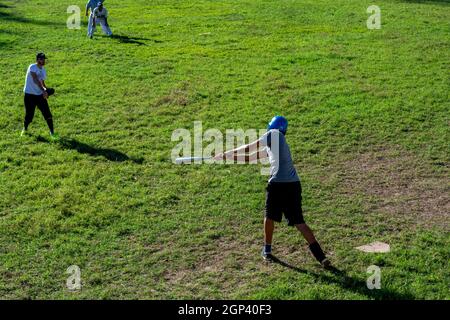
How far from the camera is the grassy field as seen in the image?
9.05m

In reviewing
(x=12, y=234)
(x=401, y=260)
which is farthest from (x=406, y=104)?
(x=12, y=234)

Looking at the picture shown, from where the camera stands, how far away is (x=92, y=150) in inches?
544

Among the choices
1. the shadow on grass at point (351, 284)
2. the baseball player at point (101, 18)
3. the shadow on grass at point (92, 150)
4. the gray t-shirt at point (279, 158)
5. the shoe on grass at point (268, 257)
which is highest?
the baseball player at point (101, 18)

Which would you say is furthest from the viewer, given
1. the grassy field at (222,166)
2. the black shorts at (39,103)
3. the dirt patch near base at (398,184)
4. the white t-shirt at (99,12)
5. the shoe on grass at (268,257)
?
the white t-shirt at (99,12)

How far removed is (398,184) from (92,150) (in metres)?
6.25

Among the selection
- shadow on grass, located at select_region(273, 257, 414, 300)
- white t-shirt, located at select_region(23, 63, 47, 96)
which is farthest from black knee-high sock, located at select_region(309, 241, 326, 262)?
white t-shirt, located at select_region(23, 63, 47, 96)

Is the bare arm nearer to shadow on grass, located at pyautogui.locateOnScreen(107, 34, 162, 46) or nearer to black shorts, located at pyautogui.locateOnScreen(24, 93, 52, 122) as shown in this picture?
black shorts, located at pyautogui.locateOnScreen(24, 93, 52, 122)

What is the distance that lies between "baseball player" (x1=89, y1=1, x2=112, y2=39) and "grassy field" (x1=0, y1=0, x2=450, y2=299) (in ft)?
0.93

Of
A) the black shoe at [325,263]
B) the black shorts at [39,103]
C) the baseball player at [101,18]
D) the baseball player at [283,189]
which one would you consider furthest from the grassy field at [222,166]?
the black shorts at [39,103]

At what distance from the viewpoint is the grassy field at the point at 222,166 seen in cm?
905

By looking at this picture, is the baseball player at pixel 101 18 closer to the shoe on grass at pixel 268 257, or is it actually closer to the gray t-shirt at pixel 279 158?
the gray t-shirt at pixel 279 158

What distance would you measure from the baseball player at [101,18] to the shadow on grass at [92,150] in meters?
9.01
